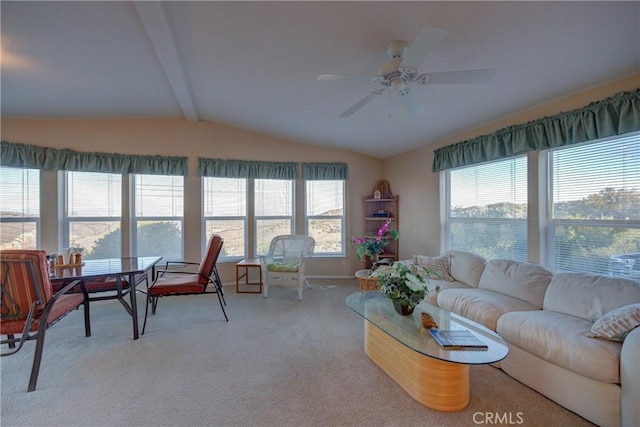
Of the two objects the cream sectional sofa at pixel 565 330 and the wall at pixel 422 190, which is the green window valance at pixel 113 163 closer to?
the wall at pixel 422 190

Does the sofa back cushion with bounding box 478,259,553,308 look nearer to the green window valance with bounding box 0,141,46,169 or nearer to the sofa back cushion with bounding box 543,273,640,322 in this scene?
the sofa back cushion with bounding box 543,273,640,322

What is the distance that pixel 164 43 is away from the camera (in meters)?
2.37

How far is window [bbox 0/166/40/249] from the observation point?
373 centimetres

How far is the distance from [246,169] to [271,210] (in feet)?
2.68

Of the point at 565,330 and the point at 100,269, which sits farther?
the point at 100,269

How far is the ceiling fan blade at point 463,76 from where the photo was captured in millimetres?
1759

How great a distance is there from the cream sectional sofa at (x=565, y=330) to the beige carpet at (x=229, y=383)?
13cm

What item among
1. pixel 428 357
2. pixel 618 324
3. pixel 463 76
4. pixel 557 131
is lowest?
pixel 428 357

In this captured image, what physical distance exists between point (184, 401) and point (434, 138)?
4.10 m

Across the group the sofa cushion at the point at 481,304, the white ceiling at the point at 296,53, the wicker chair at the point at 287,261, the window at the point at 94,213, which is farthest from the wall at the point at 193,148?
the sofa cushion at the point at 481,304

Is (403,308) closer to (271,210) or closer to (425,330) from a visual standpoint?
(425,330)

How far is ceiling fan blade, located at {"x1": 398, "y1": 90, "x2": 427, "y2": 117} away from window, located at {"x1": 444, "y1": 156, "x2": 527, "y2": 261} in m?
1.62

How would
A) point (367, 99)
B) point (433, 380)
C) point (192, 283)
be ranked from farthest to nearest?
1. point (192, 283)
2. point (367, 99)
3. point (433, 380)
